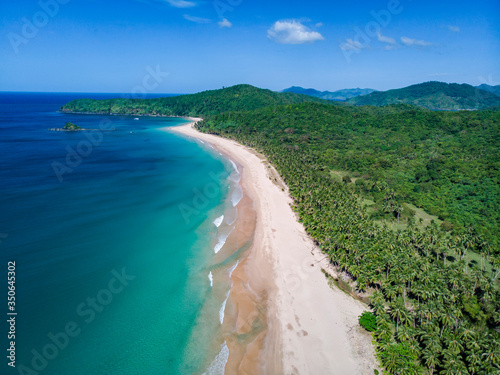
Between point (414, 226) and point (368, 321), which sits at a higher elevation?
point (414, 226)

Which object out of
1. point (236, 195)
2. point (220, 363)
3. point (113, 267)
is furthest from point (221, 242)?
point (236, 195)

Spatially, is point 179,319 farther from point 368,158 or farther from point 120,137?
point 120,137

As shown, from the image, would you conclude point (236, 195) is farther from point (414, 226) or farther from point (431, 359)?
point (431, 359)

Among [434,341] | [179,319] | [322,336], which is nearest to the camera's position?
[434,341]

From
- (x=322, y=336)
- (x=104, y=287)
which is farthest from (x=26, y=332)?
(x=322, y=336)

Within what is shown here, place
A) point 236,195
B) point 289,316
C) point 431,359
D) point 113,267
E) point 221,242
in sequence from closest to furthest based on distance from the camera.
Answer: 1. point 431,359
2. point 289,316
3. point 113,267
4. point 221,242
5. point 236,195

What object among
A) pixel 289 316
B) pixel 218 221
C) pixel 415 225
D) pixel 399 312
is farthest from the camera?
pixel 218 221
